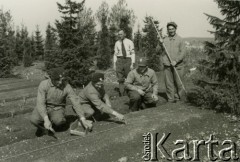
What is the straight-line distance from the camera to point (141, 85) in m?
7.76

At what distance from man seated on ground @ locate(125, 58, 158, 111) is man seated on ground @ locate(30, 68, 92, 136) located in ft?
6.09

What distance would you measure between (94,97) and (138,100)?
1763 mm

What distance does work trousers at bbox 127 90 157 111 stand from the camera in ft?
24.6

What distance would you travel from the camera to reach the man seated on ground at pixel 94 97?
6.07 meters

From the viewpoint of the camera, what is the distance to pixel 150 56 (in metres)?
19.4

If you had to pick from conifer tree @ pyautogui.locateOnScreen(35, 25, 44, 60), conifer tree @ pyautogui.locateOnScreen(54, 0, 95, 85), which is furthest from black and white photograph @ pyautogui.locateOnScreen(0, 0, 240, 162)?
conifer tree @ pyautogui.locateOnScreen(35, 25, 44, 60)

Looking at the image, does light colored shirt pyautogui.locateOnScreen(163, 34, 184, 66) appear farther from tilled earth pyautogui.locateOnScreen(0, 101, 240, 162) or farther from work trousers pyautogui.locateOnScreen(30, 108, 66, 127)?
work trousers pyautogui.locateOnScreen(30, 108, 66, 127)

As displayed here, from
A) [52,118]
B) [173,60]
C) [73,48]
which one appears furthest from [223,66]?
[73,48]

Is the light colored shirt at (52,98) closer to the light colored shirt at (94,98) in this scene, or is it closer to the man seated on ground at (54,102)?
the man seated on ground at (54,102)

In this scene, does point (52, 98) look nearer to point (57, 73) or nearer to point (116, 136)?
point (57, 73)

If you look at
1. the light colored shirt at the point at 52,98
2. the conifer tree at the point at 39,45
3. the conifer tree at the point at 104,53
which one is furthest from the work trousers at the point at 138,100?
the conifer tree at the point at 39,45

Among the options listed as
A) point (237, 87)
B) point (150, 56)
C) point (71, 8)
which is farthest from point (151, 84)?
point (150, 56)

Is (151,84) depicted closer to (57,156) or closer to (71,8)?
(57,156)

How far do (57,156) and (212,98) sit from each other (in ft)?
12.3
